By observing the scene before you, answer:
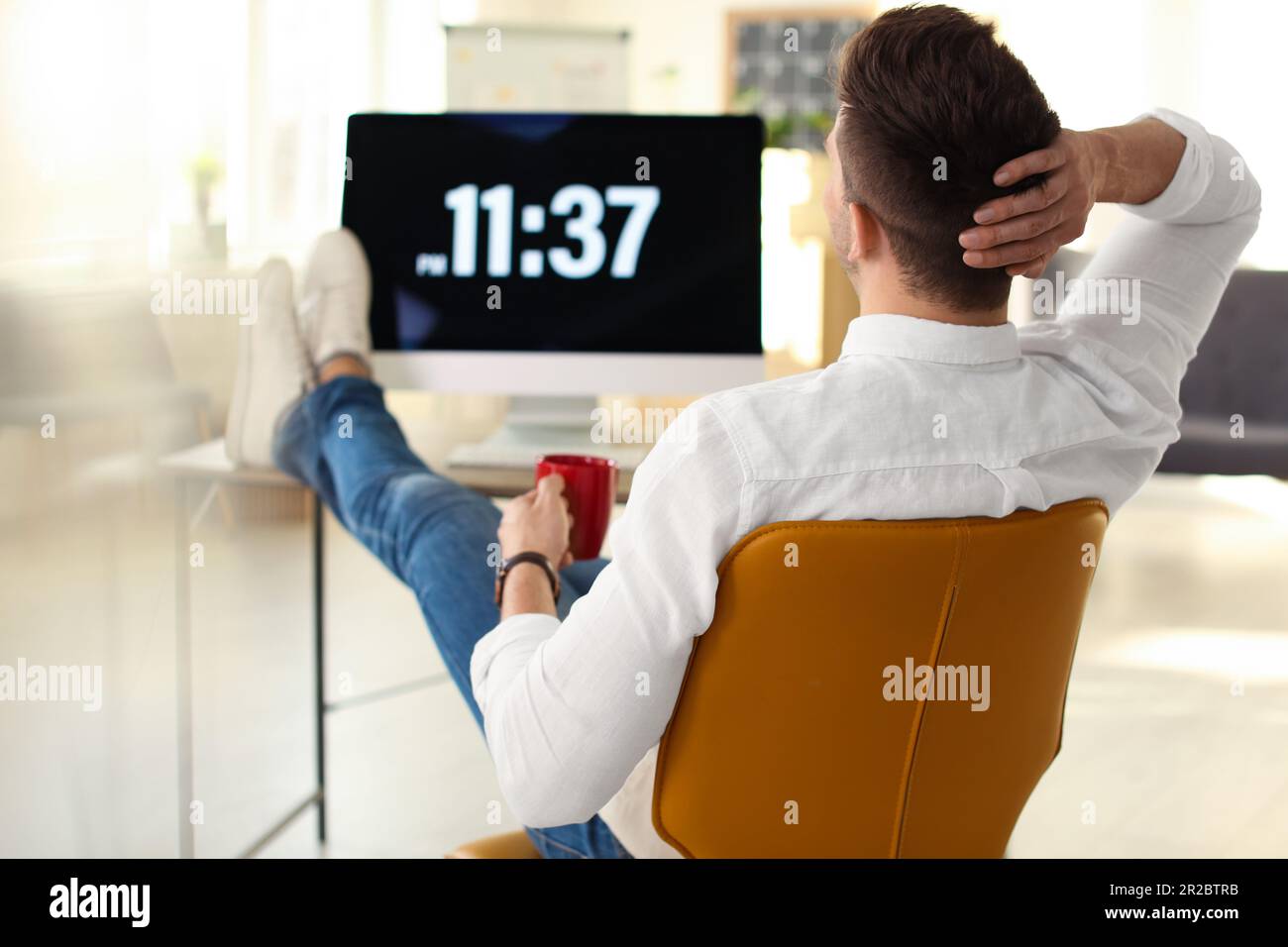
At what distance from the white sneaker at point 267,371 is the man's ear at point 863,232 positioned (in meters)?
0.98

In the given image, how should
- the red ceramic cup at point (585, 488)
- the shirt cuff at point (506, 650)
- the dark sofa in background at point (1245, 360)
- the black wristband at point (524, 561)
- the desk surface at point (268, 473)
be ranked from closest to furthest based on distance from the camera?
1. the shirt cuff at point (506, 650)
2. the black wristband at point (524, 561)
3. the red ceramic cup at point (585, 488)
4. the desk surface at point (268, 473)
5. the dark sofa in background at point (1245, 360)

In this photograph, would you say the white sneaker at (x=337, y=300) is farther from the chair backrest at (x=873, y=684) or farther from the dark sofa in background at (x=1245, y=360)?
the dark sofa in background at (x=1245, y=360)

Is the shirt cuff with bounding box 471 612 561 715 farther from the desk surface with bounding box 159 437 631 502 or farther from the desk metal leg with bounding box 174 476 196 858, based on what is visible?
the desk metal leg with bounding box 174 476 196 858

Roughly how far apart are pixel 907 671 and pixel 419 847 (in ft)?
4.78

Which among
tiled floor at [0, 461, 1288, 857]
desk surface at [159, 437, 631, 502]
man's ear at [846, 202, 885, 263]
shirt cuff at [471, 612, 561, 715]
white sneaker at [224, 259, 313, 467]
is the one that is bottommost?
tiled floor at [0, 461, 1288, 857]

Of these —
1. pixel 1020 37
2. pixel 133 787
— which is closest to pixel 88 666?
pixel 133 787

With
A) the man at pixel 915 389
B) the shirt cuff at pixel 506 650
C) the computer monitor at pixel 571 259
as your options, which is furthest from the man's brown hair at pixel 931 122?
the computer monitor at pixel 571 259

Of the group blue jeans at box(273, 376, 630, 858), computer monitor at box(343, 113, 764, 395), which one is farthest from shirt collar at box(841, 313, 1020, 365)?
computer monitor at box(343, 113, 764, 395)

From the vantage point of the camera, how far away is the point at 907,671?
78 cm

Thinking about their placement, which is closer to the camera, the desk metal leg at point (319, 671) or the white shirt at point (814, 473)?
the white shirt at point (814, 473)

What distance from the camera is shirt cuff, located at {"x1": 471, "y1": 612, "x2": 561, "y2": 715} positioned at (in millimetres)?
922

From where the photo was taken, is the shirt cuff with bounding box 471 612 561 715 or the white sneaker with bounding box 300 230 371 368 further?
the white sneaker with bounding box 300 230 371 368

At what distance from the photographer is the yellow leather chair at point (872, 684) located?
0.75m

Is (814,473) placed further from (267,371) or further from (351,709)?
(351,709)
